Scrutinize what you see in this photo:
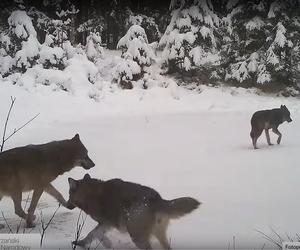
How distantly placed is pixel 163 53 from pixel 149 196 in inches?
32.8

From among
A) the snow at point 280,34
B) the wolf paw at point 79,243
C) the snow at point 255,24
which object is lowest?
the wolf paw at point 79,243

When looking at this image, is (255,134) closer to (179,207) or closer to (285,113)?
(285,113)

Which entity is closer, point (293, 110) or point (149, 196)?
point (149, 196)

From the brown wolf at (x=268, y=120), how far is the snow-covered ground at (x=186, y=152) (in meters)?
0.03

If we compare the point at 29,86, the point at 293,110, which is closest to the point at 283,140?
the point at 293,110

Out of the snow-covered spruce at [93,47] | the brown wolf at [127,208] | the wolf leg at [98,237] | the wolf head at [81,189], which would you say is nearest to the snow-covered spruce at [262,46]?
the snow-covered spruce at [93,47]

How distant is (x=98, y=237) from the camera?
2.60 metres

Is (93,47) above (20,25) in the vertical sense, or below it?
below

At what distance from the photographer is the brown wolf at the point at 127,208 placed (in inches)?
99.3

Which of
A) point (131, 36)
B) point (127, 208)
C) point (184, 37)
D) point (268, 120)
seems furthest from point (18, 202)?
point (268, 120)

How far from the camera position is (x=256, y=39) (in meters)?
2.81

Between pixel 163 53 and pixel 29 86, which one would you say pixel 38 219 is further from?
pixel 163 53

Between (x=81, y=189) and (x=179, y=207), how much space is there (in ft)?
1.85

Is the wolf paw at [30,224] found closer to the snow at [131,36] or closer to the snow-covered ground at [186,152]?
the snow-covered ground at [186,152]
